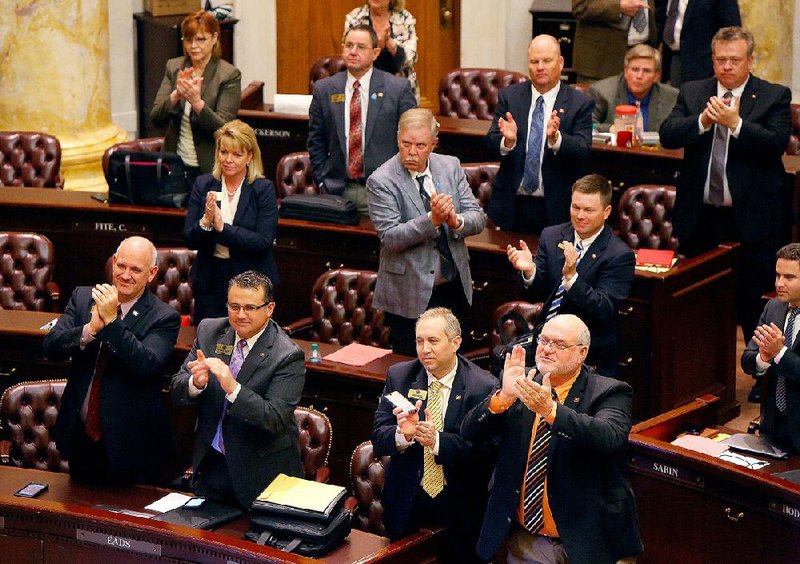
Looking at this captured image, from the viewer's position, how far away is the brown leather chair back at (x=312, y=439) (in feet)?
20.9

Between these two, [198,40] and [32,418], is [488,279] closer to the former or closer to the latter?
[198,40]

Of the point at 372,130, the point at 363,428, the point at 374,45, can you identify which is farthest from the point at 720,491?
the point at 374,45

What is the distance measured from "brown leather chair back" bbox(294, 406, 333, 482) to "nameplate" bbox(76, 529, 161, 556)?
0.88 metres

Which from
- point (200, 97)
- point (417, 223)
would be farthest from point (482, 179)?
point (417, 223)

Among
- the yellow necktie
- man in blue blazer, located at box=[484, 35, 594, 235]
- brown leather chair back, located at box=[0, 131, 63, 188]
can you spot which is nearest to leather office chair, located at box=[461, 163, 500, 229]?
man in blue blazer, located at box=[484, 35, 594, 235]

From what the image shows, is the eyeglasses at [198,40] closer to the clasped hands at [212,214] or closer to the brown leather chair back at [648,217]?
the clasped hands at [212,214]

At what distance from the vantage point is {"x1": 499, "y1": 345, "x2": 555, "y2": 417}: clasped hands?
17.5ft

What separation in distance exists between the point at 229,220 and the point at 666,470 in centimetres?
257

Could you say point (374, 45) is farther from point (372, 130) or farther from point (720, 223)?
point (720, 223)

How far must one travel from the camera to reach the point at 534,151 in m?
8.16

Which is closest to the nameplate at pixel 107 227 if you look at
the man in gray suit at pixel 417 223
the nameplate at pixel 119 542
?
the man in gray suit at pixel 417 223

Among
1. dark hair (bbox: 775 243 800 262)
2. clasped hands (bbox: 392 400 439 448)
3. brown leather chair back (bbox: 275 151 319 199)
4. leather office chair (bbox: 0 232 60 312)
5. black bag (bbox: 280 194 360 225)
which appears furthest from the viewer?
brown leather chair back (bbox: 275 151 319 199)

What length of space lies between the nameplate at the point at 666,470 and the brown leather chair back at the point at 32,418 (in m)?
2.46

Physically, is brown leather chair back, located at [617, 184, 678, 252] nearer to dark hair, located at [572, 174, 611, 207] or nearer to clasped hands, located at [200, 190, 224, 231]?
dark hair, located at [572, 174, 611, 207]
